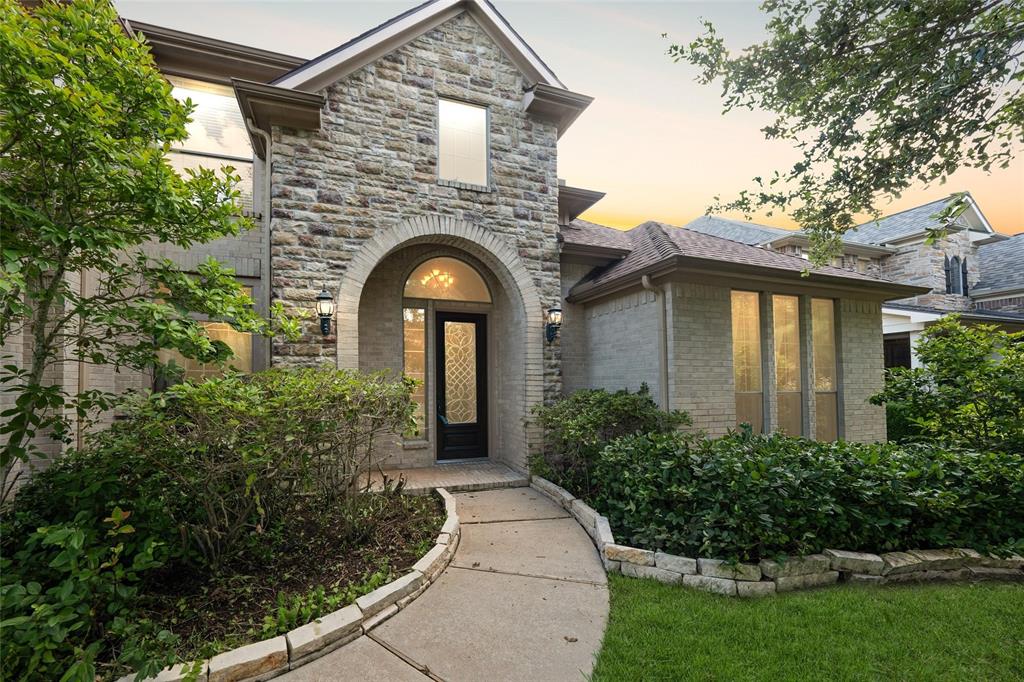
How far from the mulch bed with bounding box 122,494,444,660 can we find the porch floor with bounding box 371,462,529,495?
48.9 inches

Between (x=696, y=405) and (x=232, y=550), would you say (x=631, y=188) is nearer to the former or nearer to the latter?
(x=696, y=405)

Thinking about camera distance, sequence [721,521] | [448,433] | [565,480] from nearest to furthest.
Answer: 1. [721,521]
2. [565,480]
3. [448,433]

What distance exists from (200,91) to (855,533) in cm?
1103

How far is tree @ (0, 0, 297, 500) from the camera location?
2646 millimetres

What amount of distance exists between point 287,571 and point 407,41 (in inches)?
302

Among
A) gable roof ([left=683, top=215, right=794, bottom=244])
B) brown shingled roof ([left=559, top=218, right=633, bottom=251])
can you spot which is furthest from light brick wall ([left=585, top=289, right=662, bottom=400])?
gable roof ([left=683, top=215, right=794, bottom=244])

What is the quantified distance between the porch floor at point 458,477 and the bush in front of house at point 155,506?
203 centimetres

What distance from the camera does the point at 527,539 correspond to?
487 centimetres

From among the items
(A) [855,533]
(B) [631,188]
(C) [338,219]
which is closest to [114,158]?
(C) [338,219]

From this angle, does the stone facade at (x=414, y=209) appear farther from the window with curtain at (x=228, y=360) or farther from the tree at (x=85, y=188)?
the tree at (x=85, y=188)

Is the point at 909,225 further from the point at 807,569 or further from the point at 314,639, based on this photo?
→ the point at 314,639

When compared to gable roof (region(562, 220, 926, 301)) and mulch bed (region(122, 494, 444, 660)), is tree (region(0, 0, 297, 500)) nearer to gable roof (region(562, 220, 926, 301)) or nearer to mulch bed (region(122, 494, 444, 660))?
mulch bed (region(122, 494, 444, 660))

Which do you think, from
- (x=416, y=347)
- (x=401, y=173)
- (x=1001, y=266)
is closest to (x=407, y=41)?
(x=401, y=173)

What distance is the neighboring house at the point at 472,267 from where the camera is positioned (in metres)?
6.53
